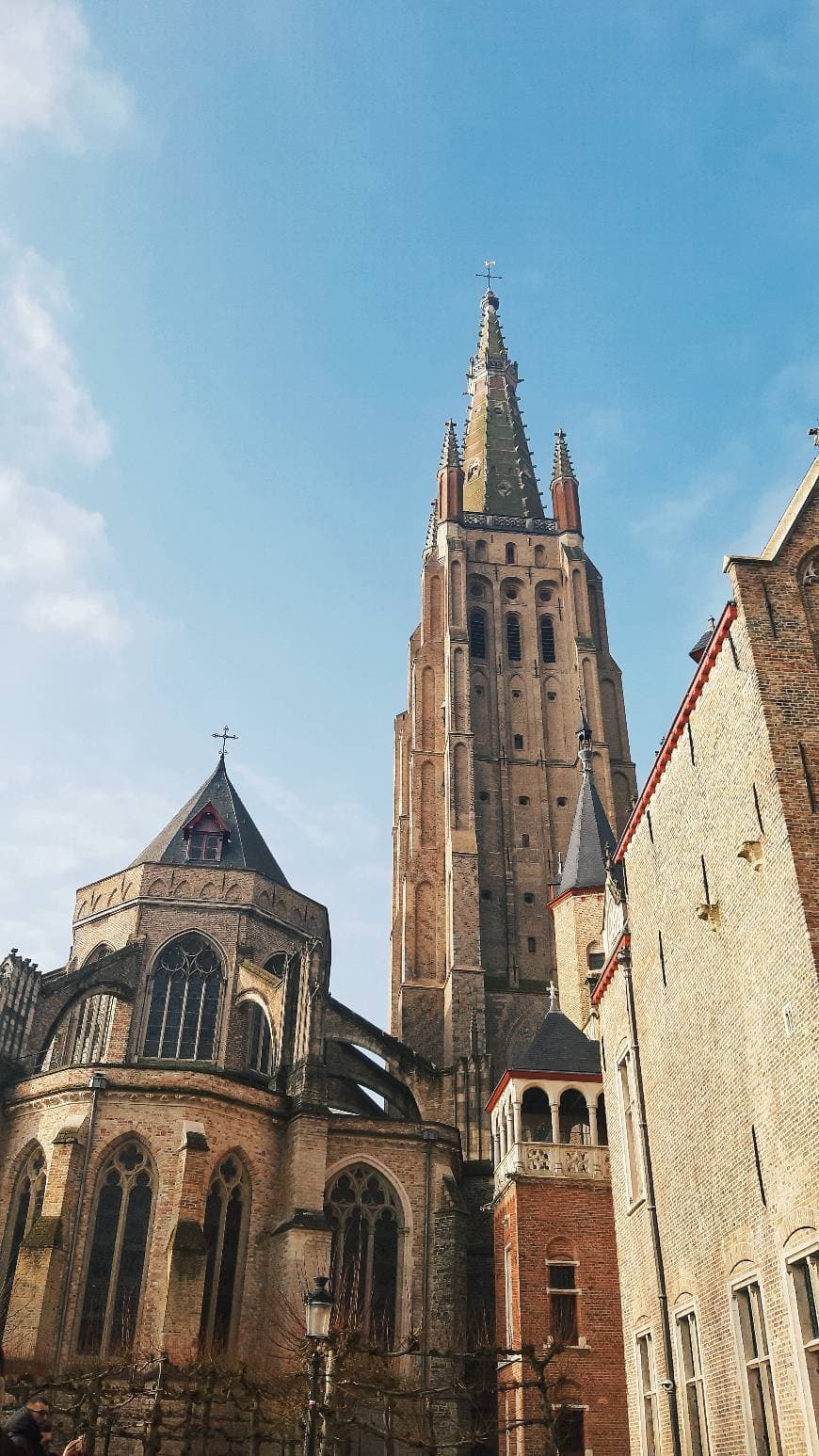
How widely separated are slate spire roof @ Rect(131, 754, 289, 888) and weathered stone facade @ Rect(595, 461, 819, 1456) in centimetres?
2171

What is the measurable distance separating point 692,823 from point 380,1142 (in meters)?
16.2

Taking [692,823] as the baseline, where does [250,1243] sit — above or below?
below

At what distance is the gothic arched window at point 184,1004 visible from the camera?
33906mm

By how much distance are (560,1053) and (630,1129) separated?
5.00 m

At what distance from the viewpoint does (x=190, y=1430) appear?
56.9ft

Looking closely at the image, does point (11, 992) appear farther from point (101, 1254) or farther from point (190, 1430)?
point (190, 1430)

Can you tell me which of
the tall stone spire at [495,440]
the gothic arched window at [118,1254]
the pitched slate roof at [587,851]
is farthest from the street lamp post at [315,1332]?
the tall stone spire at [495,440]

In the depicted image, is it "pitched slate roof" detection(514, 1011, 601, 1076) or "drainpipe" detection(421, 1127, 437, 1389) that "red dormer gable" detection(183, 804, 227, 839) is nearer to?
"drainpipe" detection(421, 1127, 437, 1389)

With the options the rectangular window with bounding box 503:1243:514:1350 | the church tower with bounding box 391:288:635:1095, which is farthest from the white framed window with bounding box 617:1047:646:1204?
the church tower with bounding box 391:288:635:1095

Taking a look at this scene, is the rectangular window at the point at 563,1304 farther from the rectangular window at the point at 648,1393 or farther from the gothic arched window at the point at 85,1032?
the gothic arched window at the point at 85,1032

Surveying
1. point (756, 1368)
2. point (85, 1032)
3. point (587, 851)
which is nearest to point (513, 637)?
point (587, 851)

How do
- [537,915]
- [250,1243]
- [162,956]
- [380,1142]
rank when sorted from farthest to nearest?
[537,915], [162,956], [380,1142], [250,1243]

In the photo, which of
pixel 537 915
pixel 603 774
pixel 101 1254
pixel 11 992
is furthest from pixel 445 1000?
pixel 101 1254

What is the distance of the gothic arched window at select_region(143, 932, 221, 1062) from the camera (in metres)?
33.9
